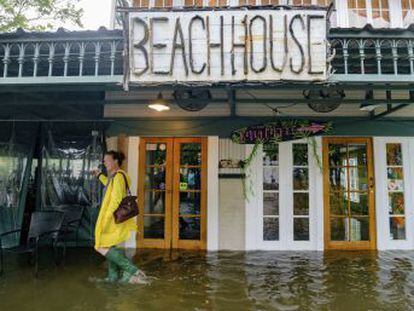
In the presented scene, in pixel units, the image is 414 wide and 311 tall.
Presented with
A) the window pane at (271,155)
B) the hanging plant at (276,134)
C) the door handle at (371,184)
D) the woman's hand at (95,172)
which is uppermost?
the hanging plant at (276,134)

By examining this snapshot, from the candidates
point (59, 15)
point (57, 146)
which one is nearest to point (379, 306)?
point (57, 146)

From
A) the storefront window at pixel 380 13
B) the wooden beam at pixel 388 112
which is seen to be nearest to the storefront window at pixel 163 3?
the storefront window at pixel 380 13

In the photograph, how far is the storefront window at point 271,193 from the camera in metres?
6.39

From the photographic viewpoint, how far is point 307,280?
4.64 meters

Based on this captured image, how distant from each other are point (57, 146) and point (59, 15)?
9.10m

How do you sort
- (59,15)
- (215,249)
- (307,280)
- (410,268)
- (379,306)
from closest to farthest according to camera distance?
(379,306) → (307,280) → (410,268) → (215,249) → (59,15)

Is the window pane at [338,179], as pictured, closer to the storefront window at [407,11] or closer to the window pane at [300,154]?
the window pane at [300,154]

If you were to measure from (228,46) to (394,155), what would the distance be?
435 cm

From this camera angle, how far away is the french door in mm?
6422

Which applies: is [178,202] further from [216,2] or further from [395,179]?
[395,179]

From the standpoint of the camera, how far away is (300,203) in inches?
254

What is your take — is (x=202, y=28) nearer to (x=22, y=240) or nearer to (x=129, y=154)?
(x=129, y=154)

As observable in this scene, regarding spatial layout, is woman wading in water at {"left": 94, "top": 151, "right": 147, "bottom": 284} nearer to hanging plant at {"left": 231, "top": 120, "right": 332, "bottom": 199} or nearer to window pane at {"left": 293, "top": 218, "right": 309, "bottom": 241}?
hanging plant at {"left": 231, "top": 120, "right": 332, "bottom": 199}

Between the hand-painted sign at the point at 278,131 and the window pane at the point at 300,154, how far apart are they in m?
0.61
